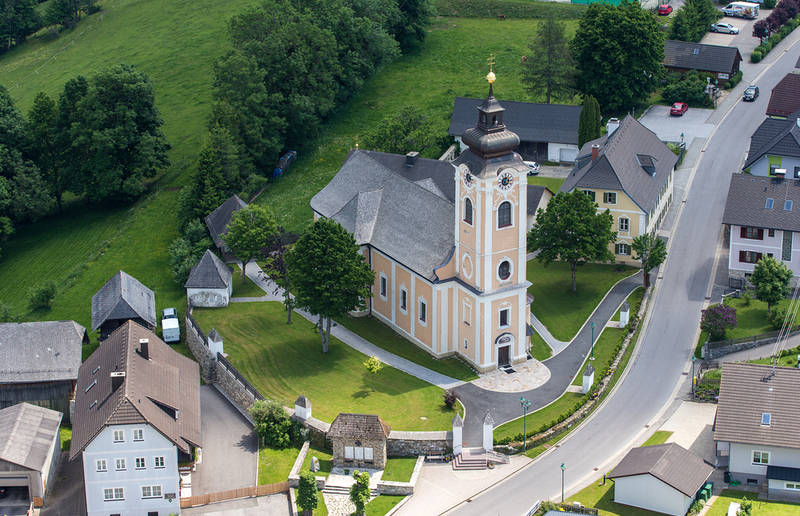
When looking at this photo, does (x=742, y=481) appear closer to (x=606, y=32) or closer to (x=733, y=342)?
(x=733, y=342)

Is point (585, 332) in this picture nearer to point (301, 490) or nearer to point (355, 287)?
point (355, 287)

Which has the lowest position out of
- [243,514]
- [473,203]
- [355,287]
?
[243,514]

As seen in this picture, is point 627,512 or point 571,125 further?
point 571,125

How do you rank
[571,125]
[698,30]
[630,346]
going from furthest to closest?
[698,30]
[571,125]
[630,346]

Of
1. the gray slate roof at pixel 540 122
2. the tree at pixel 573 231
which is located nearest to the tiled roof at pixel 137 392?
the tree at pixel 573 231

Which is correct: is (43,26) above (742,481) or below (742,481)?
above

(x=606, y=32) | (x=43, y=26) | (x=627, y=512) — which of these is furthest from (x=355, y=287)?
(x=43, y=26)

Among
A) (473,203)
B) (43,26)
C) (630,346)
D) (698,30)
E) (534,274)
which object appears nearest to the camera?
(473,203)

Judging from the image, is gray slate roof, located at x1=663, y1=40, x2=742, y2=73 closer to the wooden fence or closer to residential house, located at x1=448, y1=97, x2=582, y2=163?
residential house, located at x1=448, y1=97, x2=582, y2=163

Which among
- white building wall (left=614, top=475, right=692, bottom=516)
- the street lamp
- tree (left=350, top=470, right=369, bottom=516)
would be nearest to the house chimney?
tree (left=350, top=470, right=369, bottom=516)
